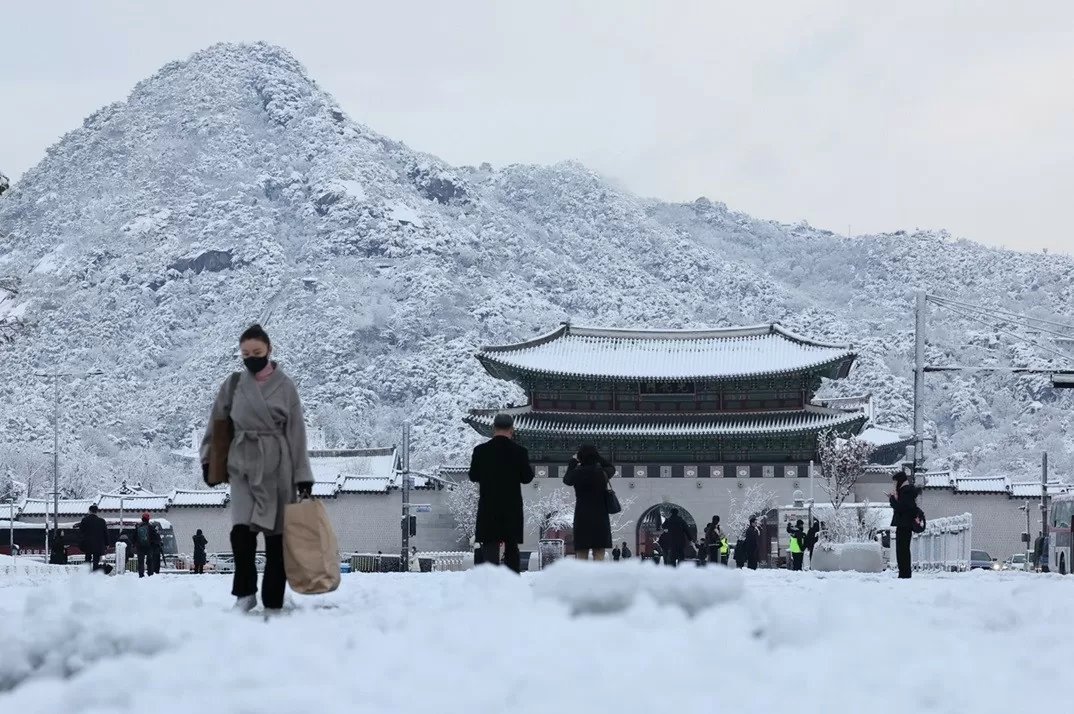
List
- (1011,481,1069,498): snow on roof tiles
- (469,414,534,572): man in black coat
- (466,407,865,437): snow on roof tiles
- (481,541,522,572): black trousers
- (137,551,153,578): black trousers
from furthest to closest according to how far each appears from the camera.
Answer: (1011,481,1069,498): snow on roof tiles → (466,407,865,437): snow on roof tiles → (137,551,153,578): black trousers → (481,541,522,572): black trousers → (469,414,534,572): man in black coat

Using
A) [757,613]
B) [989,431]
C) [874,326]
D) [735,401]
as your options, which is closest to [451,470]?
[735,401]

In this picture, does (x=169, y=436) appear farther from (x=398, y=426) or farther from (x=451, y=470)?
(x=451, y=470)

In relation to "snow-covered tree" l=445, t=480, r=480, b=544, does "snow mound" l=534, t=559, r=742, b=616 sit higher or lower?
higher

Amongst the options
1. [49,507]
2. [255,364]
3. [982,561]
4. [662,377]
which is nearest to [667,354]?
[662,377]

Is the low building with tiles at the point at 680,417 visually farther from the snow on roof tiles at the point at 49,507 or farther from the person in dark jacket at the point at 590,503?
the person in dark jacket at the point at 590,503

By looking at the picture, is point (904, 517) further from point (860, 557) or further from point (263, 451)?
point (263, 451)

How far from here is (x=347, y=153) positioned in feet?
585

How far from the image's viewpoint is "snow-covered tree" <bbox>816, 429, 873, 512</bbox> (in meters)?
54.0

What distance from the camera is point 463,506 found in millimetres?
61469

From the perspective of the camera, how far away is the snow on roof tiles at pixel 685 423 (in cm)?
5394

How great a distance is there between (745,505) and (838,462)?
352 cm

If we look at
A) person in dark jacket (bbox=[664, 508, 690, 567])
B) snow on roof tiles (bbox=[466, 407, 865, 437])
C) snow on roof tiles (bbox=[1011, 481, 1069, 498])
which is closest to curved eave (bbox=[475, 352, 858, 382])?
snow on roof tiles (bbox=[466, 407, 865, 437])

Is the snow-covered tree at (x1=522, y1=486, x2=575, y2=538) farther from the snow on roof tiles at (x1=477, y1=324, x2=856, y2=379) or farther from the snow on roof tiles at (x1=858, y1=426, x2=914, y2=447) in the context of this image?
the snow on roof tiles at (x1=858, y1=426, x2=914, y2=447)

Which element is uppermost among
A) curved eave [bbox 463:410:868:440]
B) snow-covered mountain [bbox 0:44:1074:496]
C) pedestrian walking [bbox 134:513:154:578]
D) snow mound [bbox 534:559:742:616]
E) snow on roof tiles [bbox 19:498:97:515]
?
snow-covered mountain [bbox 0:44:1074:496]
